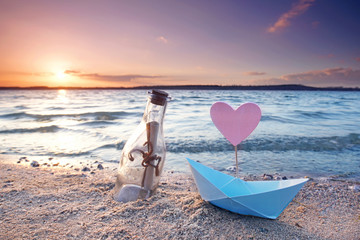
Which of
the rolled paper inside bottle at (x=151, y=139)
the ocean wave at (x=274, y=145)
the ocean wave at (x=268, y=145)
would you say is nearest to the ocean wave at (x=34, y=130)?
the ocean wave at (x=268, y=145)

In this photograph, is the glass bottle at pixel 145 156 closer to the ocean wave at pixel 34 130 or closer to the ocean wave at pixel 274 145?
the ocean wave at pixel 274 145

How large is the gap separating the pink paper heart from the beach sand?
0.61 meters

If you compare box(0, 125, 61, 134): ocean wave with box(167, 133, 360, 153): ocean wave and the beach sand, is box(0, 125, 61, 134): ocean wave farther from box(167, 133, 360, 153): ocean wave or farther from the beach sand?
the beach sand

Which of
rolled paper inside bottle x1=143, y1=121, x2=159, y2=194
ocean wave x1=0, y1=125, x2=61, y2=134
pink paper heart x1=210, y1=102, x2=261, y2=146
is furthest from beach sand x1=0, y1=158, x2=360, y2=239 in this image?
ocean wave x1=0, y1=125, x2=61, y2=134

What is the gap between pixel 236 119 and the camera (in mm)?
1862

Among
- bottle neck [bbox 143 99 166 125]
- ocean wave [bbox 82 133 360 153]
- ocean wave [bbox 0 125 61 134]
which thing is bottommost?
ocean wave [bbox 0 125 61 134]

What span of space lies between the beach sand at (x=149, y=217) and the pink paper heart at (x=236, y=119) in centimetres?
61

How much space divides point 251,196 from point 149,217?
743 millimetres

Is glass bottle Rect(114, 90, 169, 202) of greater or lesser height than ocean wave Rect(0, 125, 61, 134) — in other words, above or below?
above

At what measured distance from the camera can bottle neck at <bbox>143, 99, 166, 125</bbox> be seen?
65.7 inches

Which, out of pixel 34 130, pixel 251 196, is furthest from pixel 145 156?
pixel 34 130

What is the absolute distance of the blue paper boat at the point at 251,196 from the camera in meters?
1.46

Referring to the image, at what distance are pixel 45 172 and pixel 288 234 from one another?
2.94 m

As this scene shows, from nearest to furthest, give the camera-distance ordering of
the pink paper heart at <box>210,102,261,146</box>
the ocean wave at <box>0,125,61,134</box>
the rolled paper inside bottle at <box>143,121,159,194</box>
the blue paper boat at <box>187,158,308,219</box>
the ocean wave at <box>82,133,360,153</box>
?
the blue paper boat at <box>187,158,308,219</box> → the rolled paper inside bottle at <box>143,121,159,194</box> → the pink paper heart at <box>210,102,261,146</box> → the ocean wave at <box>82,133,360,153</box> → the ocean wave at <box>0,125,61,134</box>
